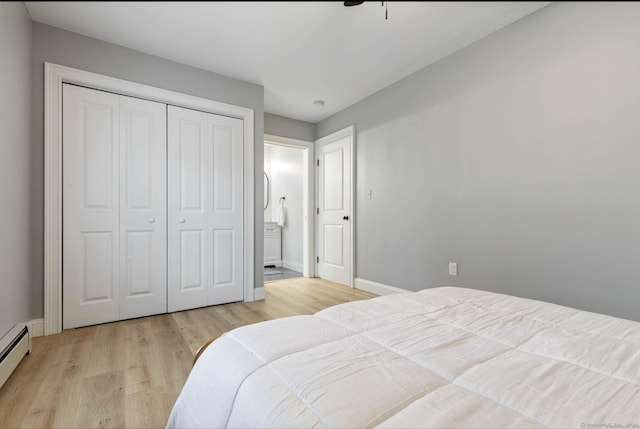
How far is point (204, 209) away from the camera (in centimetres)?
279

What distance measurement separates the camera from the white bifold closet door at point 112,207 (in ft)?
7.31

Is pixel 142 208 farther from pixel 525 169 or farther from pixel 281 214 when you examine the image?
pixel 281 214

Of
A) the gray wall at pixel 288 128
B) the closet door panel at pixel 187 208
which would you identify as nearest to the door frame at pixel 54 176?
the closet door panel at pixel 187 208

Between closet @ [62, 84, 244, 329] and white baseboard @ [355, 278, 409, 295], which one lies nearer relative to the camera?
closet @ [62, 84, 244, 329]

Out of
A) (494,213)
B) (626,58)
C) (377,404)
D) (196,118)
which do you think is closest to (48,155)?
(196,118)

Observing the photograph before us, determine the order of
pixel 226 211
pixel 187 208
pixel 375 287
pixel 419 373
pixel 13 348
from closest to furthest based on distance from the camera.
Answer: pixel 419 373 < pixel 13 348 < pixel 187 208 < pixel 226 211 < pixel 375 287

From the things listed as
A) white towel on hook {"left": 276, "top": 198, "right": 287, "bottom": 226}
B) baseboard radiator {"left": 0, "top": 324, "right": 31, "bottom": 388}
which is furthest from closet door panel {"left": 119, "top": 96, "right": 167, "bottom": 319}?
white towel on hook {"left": 276, "top": 198, "right": 287, "bottom": 226}

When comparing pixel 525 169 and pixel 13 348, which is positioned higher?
pixel 525 169

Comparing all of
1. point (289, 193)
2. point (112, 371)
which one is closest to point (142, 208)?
point (112, 371)

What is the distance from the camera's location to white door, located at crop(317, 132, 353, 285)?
3.69 metres

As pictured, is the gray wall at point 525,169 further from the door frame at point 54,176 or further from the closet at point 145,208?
the door frame at point 54,176

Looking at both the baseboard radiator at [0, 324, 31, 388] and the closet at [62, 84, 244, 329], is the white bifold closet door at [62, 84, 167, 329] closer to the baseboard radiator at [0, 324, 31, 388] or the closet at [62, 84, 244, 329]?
the closet at [62, 84, 244, 329]

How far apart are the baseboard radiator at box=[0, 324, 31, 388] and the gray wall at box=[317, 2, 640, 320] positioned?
2.62m

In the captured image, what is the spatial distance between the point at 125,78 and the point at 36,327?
1.94 metres
